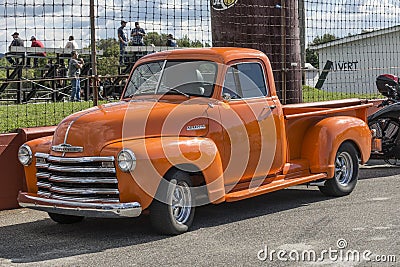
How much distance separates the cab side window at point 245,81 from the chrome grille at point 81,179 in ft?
5.92

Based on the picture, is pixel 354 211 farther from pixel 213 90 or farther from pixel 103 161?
pixel 103 161

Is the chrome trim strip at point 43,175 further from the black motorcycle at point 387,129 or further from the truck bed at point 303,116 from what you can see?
the black motorcycle at point 387,129

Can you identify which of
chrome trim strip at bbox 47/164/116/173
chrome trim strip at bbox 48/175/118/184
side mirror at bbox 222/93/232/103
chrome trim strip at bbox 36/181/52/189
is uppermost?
side mirror at bbox 222/93/232/103

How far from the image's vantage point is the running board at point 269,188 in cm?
799

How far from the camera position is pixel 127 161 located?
7.02m

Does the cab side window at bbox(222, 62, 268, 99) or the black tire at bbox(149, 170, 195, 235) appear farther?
the cab side window at bbox(222, 62, 268, 99)

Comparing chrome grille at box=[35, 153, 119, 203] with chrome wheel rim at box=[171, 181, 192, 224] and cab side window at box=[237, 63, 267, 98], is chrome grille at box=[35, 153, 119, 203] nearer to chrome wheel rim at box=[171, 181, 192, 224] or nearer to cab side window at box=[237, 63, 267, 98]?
chrome wheel rim at box=[171, 181, 192, 224]

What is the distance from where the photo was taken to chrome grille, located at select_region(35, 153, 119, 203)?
280 inches

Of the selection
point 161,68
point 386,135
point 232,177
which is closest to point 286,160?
point 232,177

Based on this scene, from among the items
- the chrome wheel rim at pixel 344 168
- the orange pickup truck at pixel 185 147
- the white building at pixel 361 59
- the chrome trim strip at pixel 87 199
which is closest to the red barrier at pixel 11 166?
the orange pickup truck at pixel 185 147

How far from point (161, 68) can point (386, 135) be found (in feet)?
14.9

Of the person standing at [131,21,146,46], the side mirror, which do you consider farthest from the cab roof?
the person standing at [131,21,146,46]

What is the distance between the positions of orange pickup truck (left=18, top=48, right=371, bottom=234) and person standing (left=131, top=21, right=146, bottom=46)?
4.23m

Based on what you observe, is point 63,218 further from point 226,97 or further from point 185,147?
point 226,97
